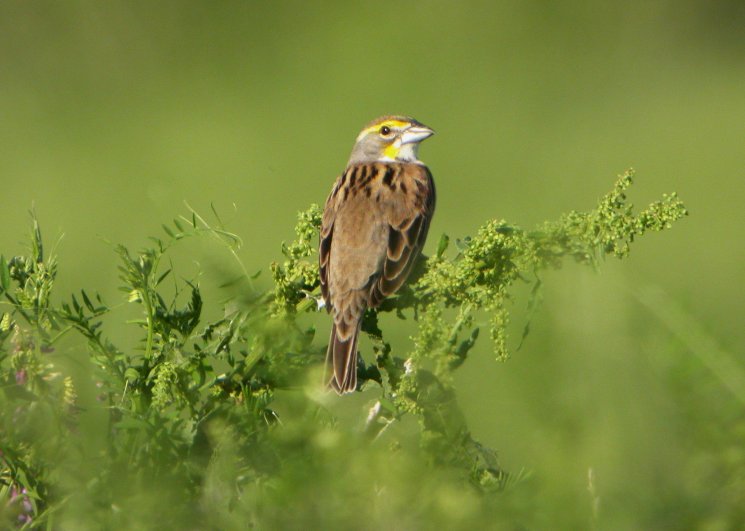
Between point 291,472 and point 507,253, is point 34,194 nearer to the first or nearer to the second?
point 507,253

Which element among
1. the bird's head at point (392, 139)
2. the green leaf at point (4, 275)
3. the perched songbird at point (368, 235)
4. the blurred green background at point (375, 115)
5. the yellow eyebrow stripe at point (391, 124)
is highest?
the green leaf at point (4, 275)

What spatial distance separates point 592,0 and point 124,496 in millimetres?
16115

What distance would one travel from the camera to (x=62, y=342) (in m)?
2.26

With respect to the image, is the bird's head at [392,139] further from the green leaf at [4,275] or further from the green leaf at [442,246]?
the green leaf at [4,275]

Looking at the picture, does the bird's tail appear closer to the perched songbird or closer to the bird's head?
the perched songbird

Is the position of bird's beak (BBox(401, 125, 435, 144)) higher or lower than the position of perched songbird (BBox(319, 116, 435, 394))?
lower

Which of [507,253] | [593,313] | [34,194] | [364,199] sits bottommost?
[34,194]

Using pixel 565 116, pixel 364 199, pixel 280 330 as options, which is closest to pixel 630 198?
pixel 565 116

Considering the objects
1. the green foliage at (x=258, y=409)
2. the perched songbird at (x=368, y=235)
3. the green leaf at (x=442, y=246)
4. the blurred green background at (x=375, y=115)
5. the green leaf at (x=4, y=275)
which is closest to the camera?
the green foliage at (x=258, y=409)

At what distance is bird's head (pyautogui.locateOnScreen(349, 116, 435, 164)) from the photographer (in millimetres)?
5398

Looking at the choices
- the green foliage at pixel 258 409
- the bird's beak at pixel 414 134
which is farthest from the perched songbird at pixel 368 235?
the green foliage at pixel 258 409

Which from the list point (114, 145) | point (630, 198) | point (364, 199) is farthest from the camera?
point (114, 145)

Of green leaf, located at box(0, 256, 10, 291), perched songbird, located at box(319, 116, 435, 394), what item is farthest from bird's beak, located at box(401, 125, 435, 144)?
green leaf, located at box(0, 256, 10, 291)

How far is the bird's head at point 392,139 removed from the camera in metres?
5.40
